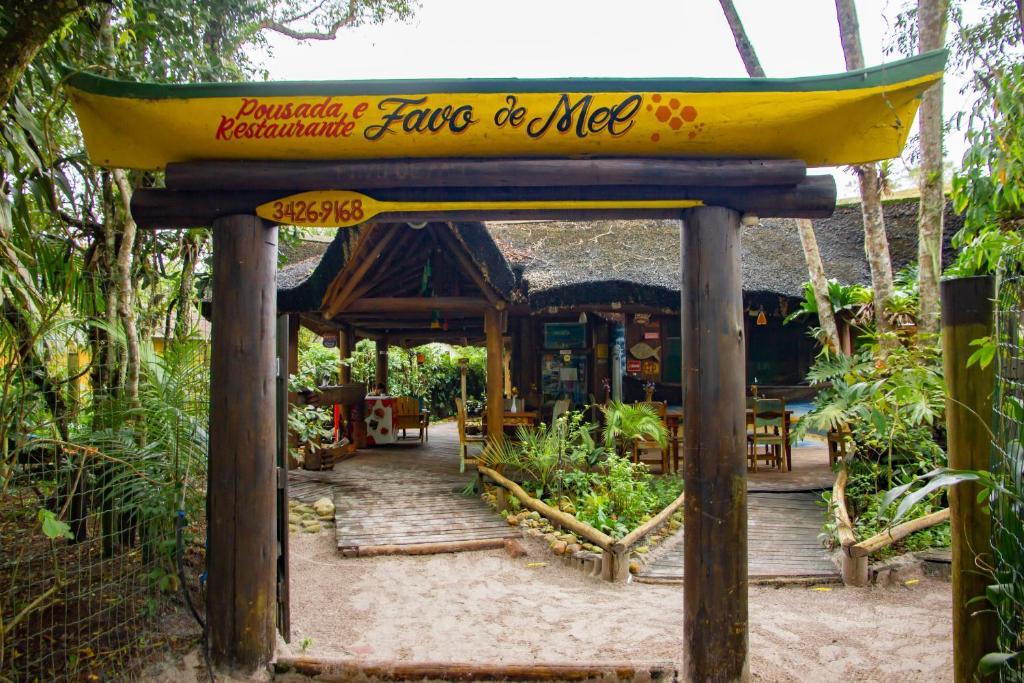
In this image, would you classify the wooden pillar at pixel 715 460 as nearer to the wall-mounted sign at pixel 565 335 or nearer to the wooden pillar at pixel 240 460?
the wooden pillar at pixel 240 460

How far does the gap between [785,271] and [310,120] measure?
906 centimetres

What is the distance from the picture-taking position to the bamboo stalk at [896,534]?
5402 mm

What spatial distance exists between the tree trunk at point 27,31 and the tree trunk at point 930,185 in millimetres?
7583

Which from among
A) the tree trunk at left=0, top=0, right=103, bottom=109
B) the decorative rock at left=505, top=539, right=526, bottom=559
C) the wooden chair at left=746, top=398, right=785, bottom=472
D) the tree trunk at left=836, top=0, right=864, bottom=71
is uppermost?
the tree trunk at left=836, top=0, right=864, bottom=71

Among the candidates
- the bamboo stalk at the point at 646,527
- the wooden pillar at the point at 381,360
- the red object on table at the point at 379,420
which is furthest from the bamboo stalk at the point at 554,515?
the wooden pillar at the point at 381,360

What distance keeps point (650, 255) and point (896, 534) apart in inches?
223

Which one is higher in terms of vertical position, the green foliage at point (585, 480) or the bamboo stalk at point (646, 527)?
the green foliage at point (585, 480)

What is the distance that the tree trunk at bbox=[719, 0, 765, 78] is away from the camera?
8859mm

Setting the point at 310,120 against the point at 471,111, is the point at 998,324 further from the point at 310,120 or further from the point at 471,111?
the point at 310,120

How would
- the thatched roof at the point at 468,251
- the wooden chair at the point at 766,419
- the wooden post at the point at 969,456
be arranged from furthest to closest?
the wooden chair at the point at 766,419 < the thatched roof at the point at 468,251 < the wooden post at the point at 969,456

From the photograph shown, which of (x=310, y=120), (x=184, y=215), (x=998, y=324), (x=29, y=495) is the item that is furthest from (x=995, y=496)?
(x=29, y=495)

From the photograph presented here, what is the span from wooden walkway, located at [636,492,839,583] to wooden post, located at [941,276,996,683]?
312 centimetres

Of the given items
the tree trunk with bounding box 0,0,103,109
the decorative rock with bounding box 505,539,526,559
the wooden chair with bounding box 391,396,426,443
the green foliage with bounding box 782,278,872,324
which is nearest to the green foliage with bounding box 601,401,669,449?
the decorative rock with bounding box 505,539,526,559

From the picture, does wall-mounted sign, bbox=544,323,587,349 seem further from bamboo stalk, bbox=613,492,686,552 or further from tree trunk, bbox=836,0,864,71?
tree trunk, bbox=836,0,864,71
